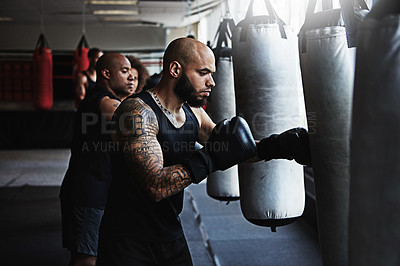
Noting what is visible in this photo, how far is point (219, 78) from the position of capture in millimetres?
2484

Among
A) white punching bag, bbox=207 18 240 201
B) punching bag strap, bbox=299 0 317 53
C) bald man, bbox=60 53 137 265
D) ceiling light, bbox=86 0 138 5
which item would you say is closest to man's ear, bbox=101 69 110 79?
bald man, bbox=60 53 137 265

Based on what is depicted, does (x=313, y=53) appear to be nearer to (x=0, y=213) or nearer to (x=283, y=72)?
(x=283, y=72)

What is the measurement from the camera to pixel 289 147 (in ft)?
4.89

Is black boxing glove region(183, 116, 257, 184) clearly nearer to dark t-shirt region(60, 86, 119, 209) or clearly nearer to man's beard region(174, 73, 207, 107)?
Result: man's beard region(174, 73, 207, 107)

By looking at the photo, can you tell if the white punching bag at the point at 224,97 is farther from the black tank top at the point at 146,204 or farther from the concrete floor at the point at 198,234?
the black tank top at the point at 146,204

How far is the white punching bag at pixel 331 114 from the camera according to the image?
1205 millimetres

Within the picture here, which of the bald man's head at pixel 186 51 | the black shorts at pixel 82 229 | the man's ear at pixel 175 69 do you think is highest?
the bald man's head at pixel 186 51

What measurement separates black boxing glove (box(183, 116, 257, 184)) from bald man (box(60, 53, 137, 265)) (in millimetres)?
833

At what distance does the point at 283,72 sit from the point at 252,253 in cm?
173

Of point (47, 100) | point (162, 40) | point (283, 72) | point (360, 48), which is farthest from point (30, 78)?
point (360, 48)

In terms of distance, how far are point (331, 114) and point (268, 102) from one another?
488 mm

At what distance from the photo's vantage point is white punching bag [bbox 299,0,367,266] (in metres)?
1.21

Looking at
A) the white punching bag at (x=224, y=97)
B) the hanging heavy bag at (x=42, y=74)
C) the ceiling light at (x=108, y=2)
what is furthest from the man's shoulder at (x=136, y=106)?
the ceiling light at (x=108, y=2)

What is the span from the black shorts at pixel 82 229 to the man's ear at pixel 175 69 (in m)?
0.92
